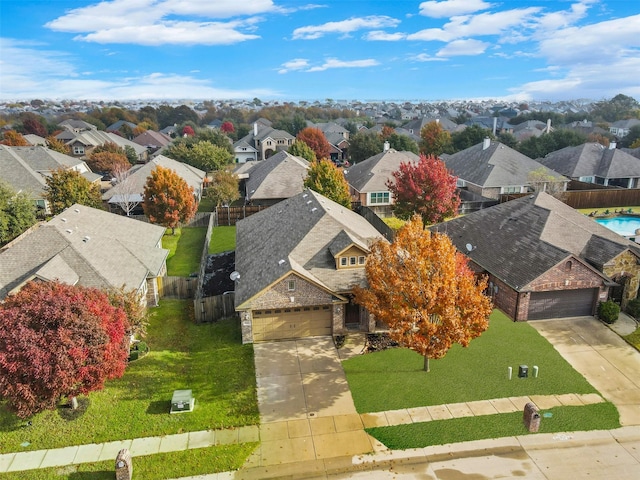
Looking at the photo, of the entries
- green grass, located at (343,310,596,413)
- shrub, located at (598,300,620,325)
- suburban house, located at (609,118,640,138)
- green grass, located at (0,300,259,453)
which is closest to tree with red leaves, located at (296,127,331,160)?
shrub, located at (598,300,620,325)

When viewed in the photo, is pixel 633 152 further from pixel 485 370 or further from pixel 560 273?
pixel 485 370

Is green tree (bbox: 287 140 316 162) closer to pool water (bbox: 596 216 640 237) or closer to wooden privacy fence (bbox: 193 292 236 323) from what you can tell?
pool water (bbox: 596 216 640 237)

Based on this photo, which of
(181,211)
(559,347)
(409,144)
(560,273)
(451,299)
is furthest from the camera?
(409,144)

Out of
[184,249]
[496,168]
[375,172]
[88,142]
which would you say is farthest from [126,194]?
[88,142]

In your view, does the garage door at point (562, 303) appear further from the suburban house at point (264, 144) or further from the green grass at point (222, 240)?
the suburban house at point (264, 144)

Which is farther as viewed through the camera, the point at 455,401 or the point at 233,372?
the point at 233,372

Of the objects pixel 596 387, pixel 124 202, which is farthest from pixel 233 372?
pixel 124 202

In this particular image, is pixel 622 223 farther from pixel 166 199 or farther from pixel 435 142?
pixel 166 199
